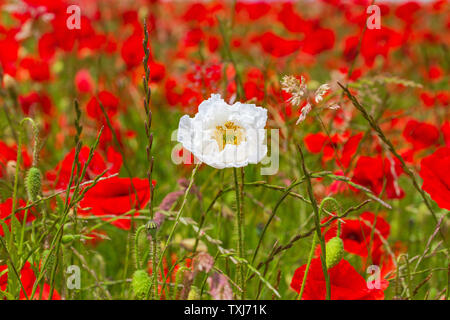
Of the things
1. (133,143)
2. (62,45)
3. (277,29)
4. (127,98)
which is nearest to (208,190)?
Answer: (133,143)

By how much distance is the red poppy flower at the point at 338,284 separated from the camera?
0.66 m

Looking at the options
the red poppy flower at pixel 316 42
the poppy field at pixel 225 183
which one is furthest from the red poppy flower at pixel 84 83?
the red poppy flower at pixel 316 42

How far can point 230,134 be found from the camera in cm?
60

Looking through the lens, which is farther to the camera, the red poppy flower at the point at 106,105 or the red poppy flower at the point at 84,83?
the red poppy flower at the point at 84,83

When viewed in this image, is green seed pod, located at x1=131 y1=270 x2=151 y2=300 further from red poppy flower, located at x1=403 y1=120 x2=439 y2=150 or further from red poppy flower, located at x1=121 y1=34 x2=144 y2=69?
red poppy flower, located at x1=121 y1=34 x2=144 y2=69

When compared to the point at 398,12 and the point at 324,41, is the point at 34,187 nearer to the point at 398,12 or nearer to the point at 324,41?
the point at 324,41

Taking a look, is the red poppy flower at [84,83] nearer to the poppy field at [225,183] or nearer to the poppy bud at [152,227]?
the poppy field at [225,183]

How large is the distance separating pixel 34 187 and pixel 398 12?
2.50 metres

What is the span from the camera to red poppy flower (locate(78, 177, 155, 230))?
797mm

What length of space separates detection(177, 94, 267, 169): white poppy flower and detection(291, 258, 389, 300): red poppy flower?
0.61 feet

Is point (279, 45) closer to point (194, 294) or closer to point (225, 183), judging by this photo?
point (225, 183)

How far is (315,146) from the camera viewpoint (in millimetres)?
1096

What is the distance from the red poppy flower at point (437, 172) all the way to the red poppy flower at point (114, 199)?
0.38m
